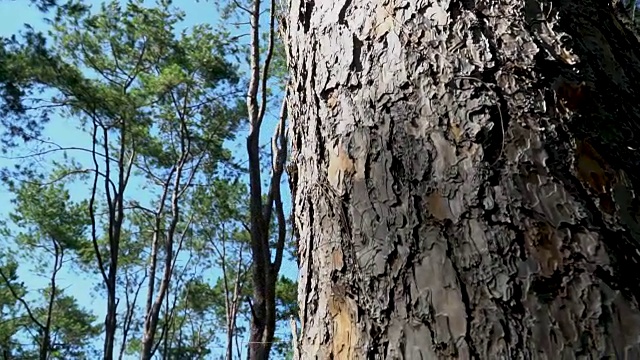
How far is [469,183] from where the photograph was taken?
62cm

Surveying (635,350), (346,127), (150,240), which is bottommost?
(635,350)

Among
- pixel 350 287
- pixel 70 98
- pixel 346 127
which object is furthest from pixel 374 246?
pixel 70 98

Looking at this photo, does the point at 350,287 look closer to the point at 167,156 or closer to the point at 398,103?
the point at 398,103

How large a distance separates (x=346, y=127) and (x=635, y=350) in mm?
362

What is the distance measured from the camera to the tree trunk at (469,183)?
1.83 feet

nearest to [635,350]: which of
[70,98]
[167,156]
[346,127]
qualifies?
[346,127]

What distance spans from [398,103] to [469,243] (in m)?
0.18

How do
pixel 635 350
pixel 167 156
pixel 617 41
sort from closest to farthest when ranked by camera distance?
pixel 635 350, pixel 617 41, pixel 167 156

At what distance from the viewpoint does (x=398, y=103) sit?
70cm

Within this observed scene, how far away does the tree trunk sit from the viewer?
56 cm

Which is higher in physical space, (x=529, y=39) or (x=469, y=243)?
(x=529, y=39)

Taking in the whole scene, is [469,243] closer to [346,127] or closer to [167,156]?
[346,127]

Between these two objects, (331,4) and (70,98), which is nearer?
(331,4)

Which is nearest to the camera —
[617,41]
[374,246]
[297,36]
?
[374,246]
